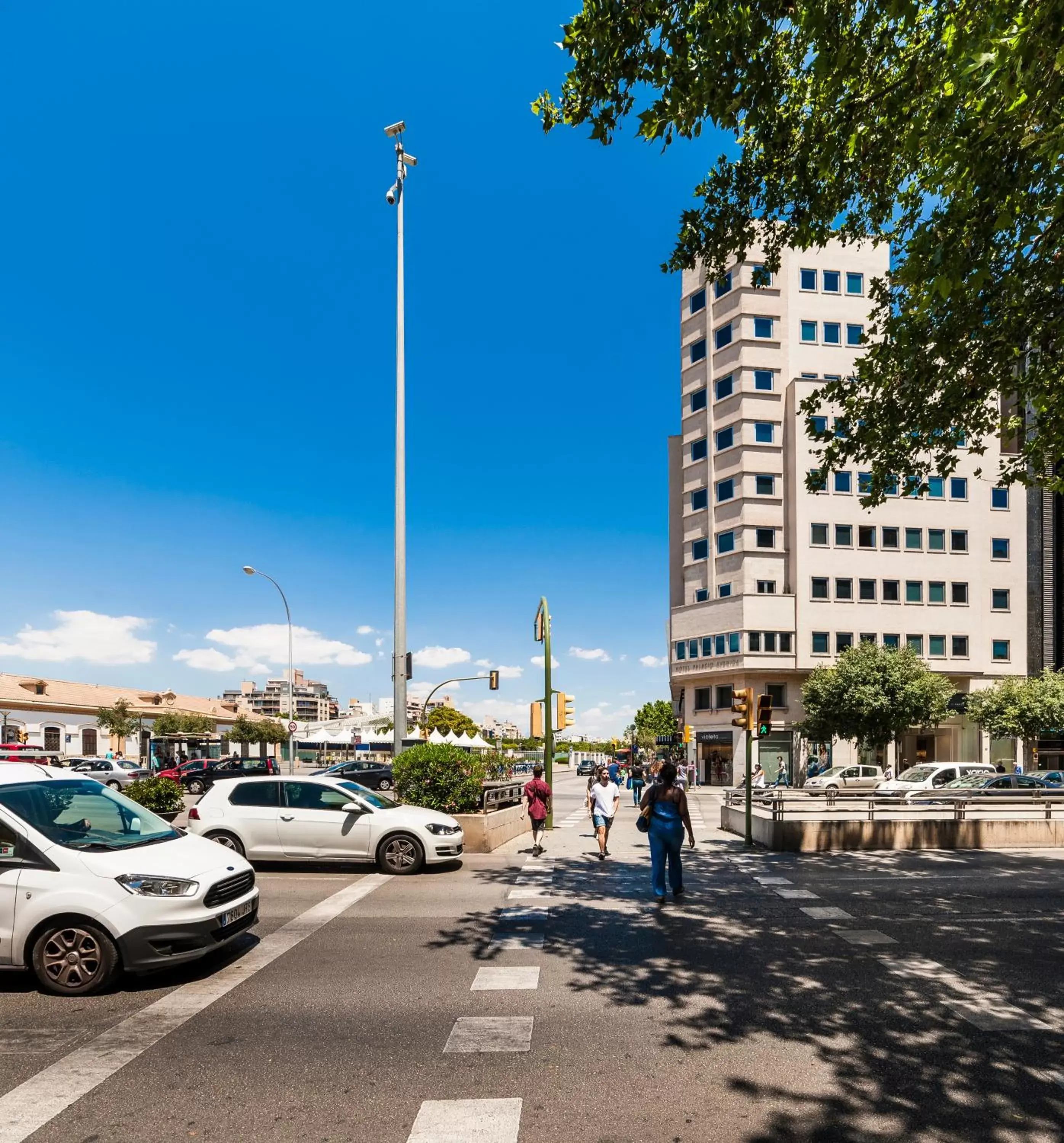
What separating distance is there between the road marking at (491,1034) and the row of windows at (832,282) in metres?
48.9

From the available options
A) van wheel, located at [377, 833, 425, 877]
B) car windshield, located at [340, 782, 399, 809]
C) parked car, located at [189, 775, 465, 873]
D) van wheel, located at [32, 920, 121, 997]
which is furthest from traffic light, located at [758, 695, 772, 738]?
van wheel, located at [32, 920, 121, 997]

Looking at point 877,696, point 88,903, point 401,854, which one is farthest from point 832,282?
point 88,903

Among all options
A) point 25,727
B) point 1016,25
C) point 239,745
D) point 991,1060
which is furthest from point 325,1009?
point 239,745

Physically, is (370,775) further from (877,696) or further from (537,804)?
(877,696)

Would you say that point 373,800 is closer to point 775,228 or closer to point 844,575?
point 775,228

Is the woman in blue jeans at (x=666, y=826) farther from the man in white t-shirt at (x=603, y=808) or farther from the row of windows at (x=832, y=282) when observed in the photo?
the row of windows at (x=832, y=282)

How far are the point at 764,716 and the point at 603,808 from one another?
417cm

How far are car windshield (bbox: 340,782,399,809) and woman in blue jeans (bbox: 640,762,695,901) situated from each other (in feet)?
14.4

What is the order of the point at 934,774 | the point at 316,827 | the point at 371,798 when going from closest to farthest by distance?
the point at 316,827 → the point at 371,798 → the point at 934,774

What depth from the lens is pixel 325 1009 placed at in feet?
20.2

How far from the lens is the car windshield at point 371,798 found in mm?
12625

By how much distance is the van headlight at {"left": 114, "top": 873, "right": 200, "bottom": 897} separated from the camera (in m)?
6.41

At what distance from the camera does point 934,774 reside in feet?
91.8

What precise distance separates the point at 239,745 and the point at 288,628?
1737 inches
